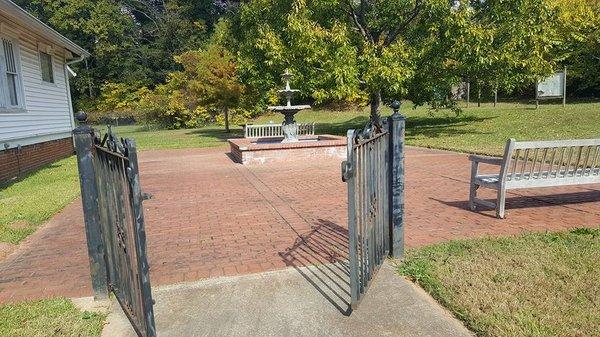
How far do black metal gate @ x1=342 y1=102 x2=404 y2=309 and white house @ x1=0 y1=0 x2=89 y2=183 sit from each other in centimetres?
876

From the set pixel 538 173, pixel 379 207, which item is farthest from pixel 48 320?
pixel 538 173

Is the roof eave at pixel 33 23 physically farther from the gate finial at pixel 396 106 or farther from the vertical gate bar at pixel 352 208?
the vertical gate bar at pixel 352 208

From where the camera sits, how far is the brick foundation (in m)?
10.0

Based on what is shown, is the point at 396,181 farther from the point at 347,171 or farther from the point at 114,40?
the point at 114,40

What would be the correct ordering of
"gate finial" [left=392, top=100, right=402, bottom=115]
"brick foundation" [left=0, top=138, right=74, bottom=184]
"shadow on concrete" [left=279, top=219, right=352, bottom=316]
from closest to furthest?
"shadow on concrete" [left=279, top=219, right=352, bottom=316] → "gate finial" [left=392, top=100, right=402, bottom=115] → "brick foundation" [left=0, top=138, right=74, bottom=184]

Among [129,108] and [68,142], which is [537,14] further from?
[129,108]

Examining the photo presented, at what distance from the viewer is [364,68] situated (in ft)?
52.0

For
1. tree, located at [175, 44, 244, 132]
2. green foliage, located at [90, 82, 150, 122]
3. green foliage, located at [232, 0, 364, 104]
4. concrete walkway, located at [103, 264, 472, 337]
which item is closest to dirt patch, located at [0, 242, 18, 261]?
concrete walkway, located at [103, 264, 472, 337]

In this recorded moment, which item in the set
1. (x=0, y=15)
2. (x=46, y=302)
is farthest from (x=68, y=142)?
(x=46, y=302)

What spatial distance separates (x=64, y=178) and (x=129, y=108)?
39054mm

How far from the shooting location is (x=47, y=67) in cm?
1445

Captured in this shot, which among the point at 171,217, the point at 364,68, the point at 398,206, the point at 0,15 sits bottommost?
the point at 171,217

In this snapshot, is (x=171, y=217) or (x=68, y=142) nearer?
(x=171, y=217)

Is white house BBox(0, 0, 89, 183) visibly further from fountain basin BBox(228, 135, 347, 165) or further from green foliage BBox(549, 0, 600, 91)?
green foliage BBox(549, 0, 600, 91)
